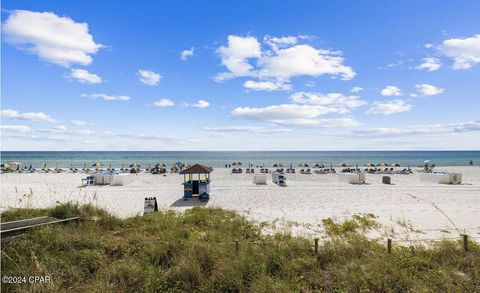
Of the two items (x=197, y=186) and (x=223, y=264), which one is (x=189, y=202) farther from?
(x=223, y=264)

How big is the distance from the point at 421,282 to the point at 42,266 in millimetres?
6587

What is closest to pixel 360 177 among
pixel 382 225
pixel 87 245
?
pixel 382 225

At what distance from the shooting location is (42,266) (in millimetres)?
4816

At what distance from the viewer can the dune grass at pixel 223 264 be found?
4582 mm

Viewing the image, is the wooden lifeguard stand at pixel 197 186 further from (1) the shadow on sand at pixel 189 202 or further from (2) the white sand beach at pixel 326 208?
(2) the white sand beach at pixel 326 208

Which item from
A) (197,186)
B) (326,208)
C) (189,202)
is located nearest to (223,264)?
(326,208)

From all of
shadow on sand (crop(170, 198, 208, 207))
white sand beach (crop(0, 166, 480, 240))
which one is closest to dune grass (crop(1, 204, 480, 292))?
white sand beach (crop(0, 166, 480, 240))

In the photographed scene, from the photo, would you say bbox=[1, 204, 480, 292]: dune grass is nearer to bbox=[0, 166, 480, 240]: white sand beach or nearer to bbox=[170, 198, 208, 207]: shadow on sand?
bbox=[0, 166, 480, 240]: white sand beach

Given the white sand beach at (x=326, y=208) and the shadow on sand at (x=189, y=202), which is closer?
the white sand beach at (x=326, y=208)

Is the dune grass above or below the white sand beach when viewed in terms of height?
above

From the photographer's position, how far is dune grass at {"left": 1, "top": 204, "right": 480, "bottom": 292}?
180 inches

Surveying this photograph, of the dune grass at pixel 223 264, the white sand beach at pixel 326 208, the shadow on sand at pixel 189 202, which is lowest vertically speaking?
the shadow on sand at pixel 189 202

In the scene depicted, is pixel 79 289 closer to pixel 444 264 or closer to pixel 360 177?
pixel 444 264

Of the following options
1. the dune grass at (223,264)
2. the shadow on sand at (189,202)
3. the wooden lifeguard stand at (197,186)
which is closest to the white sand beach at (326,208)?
the shadow on sand at (189,202)
